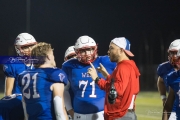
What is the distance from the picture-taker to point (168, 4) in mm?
26000

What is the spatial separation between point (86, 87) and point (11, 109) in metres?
1.11

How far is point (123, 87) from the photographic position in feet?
14.2

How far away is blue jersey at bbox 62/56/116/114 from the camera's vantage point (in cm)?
530

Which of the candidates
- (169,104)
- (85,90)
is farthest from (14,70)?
(169,104)

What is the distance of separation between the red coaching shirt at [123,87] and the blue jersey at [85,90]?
780 millimetres

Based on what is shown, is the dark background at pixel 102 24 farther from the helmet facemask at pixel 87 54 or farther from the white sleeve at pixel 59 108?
the white sleeve at pixel 59 108

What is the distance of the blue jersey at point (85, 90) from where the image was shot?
5.30 meters

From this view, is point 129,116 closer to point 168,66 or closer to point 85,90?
point 85,90

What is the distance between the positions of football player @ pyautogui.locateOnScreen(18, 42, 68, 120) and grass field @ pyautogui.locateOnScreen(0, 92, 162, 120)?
427 cm

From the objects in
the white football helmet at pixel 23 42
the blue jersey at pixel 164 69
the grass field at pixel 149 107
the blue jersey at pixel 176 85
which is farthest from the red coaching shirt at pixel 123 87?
the grass field at pixel 149 107

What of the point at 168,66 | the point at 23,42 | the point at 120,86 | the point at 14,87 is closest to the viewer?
the point at 120,86

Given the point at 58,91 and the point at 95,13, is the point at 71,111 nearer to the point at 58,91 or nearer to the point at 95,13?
the point at 58,91

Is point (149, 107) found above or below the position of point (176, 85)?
below

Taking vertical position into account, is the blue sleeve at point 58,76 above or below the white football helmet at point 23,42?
below
